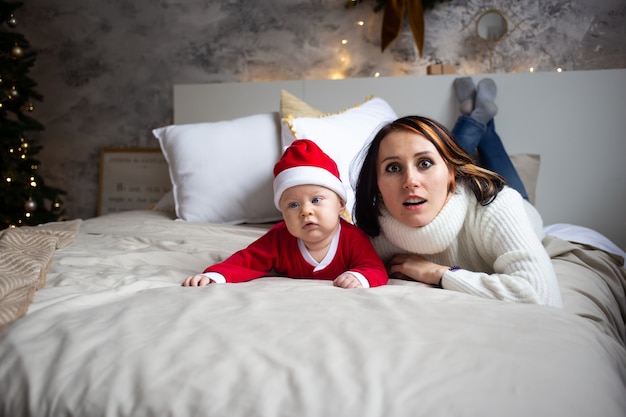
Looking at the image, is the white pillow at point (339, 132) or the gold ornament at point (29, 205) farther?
the gold ornament at point (29, 205)

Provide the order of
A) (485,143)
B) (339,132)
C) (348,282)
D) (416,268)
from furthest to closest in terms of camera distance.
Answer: (485,143) < (339,132) < (416,268) < (348,282)

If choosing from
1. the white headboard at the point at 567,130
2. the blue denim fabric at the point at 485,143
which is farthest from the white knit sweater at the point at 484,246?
the white headboard at the point at 567,130

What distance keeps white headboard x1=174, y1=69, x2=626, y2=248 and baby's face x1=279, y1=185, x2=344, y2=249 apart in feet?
5.05

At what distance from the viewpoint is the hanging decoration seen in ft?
8.48

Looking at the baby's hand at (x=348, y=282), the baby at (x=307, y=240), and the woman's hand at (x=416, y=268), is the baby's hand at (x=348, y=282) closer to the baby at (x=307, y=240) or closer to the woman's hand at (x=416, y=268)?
the baby at (x=307, y=240)

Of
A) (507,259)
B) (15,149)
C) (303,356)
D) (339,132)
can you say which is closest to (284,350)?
(303,356)

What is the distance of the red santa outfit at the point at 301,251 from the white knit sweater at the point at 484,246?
9 cm

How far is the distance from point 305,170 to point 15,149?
7.10 ft

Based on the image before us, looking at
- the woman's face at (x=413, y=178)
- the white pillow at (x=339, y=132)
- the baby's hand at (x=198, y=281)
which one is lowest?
the baby's hand at (x=198, y=281)

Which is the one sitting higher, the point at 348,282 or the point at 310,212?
the point at 310,212

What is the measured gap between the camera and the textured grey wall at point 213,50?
255 centimetres

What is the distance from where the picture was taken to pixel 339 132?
189 centimetres

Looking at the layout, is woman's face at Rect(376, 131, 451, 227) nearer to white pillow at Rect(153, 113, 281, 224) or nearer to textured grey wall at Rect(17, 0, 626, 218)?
white pillow at Rect(153, 113, 281, 224)

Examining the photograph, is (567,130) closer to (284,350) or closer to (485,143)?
(485,143)
